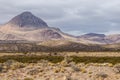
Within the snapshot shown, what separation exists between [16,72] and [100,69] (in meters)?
7.64

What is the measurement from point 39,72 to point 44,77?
168 centimetres

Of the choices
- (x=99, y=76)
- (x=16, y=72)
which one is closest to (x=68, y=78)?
(x=99, y=76)

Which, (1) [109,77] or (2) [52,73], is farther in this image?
(2) [52,73]

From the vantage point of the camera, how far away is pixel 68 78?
2438 centimetres

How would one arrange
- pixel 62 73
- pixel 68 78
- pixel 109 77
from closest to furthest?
pixel 68 78
pixel 109 77
pixel 62 73

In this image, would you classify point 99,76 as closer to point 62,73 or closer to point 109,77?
point 109,77

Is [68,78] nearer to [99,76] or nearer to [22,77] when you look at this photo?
[99,76]

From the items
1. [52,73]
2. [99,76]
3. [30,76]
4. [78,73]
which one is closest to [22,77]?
[30,76]

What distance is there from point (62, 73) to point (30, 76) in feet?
9.02

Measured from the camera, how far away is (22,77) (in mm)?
27516

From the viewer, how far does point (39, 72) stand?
29.0 m

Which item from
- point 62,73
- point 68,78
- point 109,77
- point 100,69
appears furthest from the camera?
point 100,69

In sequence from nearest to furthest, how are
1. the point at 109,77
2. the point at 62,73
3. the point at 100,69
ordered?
the point at 109,77 < the point at 62,73 < the point at 100,69

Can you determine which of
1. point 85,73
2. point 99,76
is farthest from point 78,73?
point 99,76
